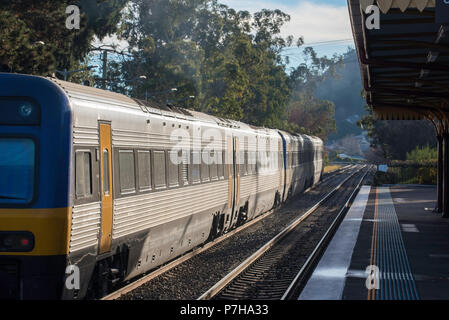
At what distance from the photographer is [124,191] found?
10.3 m

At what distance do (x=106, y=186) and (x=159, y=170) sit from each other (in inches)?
101

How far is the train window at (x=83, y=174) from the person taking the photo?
8627 millimetres

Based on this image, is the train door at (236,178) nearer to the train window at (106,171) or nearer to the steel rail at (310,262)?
the steel rail at (310,262)

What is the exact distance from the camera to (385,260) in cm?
1507

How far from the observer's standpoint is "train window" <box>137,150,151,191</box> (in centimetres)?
1109

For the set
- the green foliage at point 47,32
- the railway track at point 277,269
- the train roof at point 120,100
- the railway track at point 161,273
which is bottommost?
the railway track at point 277,269

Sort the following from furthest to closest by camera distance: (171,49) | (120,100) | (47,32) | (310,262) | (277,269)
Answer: (171,49) → (47,32) → (310,262) → (277,269) → (120,100)

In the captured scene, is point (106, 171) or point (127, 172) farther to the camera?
point (127, 172)

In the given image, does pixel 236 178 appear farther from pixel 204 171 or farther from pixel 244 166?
pixel 204 171

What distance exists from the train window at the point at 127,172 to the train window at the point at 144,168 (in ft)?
1.06

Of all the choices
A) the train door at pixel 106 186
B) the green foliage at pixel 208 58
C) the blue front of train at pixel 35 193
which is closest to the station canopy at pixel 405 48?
the train door at pixel 106 186

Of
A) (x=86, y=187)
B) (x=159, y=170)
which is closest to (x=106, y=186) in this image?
(x=86, y=187)

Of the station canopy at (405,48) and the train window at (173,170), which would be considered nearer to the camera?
the station canopy at (405,48)
